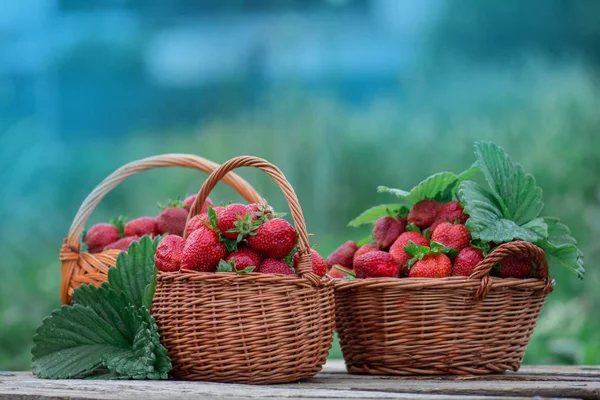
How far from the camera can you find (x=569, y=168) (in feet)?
10.2

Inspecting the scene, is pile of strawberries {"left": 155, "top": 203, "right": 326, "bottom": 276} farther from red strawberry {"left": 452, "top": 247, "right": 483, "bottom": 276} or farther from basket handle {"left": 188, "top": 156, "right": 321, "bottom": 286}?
red strawberry {"left": 452, "top": 247, "right": 483, "bottom": 276}

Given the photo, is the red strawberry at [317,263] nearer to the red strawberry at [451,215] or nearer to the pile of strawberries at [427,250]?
the pile of strawberries at [427,250]

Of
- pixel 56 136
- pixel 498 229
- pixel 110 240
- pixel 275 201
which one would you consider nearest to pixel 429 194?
pixel 498 229

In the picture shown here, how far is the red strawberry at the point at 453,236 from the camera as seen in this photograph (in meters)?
1.40

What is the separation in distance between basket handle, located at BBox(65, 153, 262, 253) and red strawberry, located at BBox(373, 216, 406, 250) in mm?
272

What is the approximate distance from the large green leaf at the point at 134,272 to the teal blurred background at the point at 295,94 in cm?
169

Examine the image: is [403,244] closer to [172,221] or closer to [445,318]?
[445,318]

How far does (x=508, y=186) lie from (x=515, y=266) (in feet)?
0.55

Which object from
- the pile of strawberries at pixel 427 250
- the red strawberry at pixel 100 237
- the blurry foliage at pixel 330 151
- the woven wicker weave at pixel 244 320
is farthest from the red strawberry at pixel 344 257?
the blurry foliage at pixel 330 151

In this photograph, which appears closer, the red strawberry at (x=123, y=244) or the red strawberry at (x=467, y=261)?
the red strawberry at (x=467, y=261)

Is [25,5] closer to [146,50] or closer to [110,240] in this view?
[146,50]

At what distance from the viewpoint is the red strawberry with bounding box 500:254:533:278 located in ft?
4.63

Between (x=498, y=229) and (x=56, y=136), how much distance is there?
7.43 feet

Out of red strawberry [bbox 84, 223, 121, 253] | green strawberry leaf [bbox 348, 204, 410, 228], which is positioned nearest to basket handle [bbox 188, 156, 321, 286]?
green strawberry leaf [bbox 348, 204, 410, 228]
